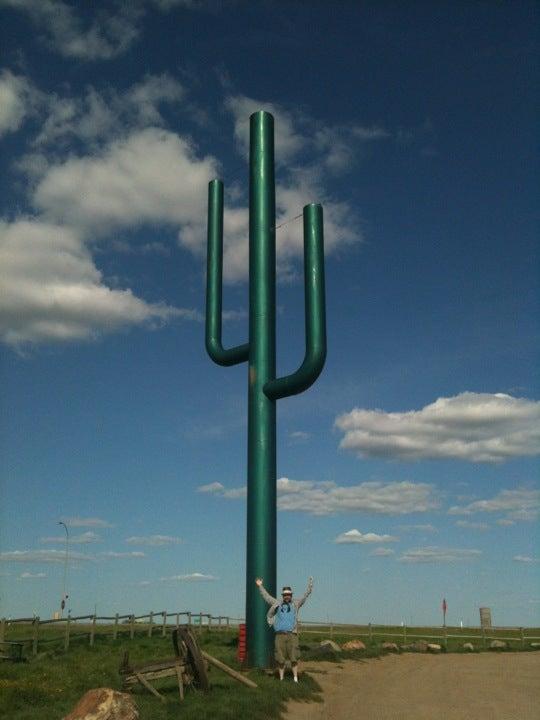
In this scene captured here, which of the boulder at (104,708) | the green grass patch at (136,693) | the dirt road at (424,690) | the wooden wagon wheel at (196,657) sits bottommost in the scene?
the dirt road at (424,690)

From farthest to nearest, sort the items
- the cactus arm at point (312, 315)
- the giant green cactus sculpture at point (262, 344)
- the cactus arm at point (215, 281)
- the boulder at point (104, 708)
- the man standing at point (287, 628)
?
the cactus arm at point (215, 281)
the cactus arm at point (312, 315)
the giant green cactus sculpture at point (262, 344)
the man standing at point (287, 628)
the boulder at point (104, 708)

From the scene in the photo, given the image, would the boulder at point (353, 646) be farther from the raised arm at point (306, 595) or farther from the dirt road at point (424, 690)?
the raised arm at point (306, 595)

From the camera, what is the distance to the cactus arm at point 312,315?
698 inches

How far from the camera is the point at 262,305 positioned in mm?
19328

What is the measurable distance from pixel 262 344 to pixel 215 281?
10.9 feet

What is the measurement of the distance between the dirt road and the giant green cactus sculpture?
249 centimetres

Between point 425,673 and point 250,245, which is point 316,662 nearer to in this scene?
point 425,673

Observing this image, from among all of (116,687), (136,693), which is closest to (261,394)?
(116,687)

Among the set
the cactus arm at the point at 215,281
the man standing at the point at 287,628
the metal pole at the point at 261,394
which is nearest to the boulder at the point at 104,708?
the man standing at the point at 287,628

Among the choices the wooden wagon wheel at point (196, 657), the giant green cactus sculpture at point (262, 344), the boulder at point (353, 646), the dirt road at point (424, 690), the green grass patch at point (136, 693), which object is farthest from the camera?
the boulder at point (353, 646)

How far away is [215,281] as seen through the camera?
21.4 meters

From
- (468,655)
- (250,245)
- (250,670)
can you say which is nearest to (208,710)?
(250,670)

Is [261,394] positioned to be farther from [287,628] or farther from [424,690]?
[424,690]

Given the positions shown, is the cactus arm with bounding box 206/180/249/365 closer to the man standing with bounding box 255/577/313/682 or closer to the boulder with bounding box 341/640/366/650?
the man standing with bounding box 255/577/313/682
